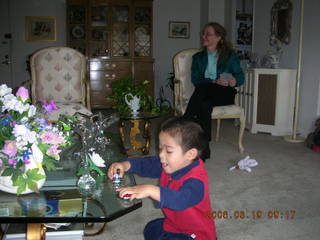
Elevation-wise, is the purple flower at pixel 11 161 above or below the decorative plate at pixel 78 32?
below

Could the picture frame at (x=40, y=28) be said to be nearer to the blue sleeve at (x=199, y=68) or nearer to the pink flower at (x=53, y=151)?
the blue sleeve at (x=199, y=68)

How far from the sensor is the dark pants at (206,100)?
11.4 feet

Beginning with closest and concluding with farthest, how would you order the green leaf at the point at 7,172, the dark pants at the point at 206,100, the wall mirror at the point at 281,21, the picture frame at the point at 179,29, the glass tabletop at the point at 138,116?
the green leaf at the point at 7,172 < the glass tabletop at the point at 138,116 < the dark pants at the point at 206,100 < the wall mirror at the point at 281,21 < the picture frame at the point at 179,29

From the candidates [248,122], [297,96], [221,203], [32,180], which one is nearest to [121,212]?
[32,180]

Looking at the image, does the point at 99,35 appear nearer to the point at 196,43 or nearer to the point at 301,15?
the point at 196,43

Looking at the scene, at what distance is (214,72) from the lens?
151 inches

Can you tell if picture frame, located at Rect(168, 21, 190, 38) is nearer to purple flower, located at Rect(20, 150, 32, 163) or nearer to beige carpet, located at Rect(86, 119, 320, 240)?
beige carpet, located at Rect(86, 119, 320, 240)

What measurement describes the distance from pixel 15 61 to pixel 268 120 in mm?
4714

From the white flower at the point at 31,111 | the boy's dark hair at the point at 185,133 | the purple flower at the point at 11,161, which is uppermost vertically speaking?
the white flower at the point at 31,111

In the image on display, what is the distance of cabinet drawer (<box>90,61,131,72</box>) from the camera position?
6.51m

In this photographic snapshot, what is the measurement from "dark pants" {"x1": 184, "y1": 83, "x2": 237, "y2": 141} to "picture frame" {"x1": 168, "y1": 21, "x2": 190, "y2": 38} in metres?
3.59

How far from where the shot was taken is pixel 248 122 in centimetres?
495

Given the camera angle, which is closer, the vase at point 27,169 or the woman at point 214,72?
the vase at point 27,169

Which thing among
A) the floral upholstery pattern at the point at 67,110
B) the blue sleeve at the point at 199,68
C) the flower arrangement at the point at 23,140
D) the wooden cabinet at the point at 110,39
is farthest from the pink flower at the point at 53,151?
the wooden cabinet at the point at 110,39
